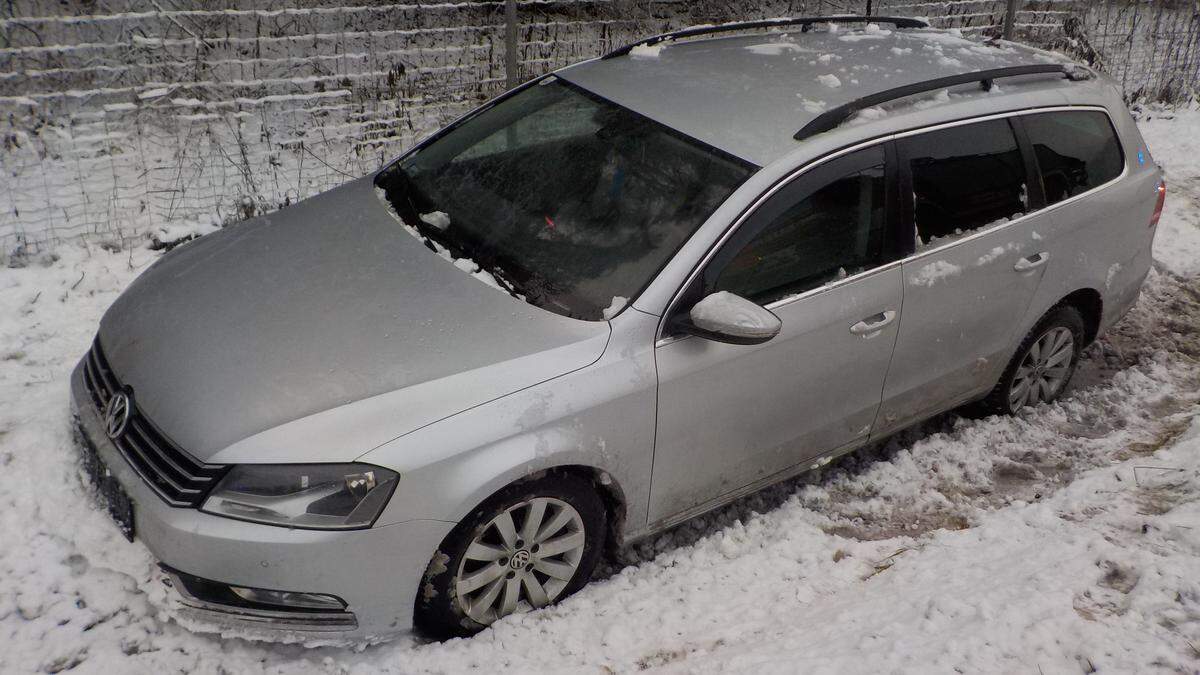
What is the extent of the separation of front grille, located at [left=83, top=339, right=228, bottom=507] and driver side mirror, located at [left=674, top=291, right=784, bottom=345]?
1.55 meters

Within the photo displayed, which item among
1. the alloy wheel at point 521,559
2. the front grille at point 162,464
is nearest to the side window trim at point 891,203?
the alloy wheel at point 521,559

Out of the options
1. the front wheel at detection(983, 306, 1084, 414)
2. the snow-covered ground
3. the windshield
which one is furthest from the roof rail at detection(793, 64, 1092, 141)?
the snow-covered ground

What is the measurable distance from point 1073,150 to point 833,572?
2.35 metres

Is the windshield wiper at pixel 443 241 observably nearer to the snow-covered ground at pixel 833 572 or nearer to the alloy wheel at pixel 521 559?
the alloy wheel at pixel 521 559

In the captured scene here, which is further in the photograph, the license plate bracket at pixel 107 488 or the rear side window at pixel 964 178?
the rear side window at pixel 964 178

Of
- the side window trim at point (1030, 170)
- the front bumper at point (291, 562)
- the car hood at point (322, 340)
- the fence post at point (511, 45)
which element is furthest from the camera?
the fence post at point (511, 45)

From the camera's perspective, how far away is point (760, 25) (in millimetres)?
4977

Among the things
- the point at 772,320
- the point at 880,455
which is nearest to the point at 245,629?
the point at 772,320

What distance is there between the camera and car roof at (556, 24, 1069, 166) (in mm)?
3818

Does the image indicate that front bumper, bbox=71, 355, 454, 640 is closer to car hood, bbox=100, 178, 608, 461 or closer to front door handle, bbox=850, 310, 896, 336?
car hood, bbox=100, 178, 608, 461

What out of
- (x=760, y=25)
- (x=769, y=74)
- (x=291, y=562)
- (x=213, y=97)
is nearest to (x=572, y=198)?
(x=769, y=74)

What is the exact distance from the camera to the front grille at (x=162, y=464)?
115 inches

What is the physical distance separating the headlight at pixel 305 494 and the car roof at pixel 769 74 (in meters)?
1.79

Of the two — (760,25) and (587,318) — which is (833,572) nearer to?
(587,318)
